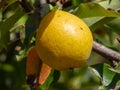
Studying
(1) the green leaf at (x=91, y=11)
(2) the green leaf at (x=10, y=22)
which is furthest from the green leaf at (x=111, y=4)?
(2) the green leaf at (x=10, y=22)

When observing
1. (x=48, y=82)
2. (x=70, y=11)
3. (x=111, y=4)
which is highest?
(x=70, y=11)

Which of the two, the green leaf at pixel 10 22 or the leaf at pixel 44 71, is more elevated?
the green leaf at pixel 10 22

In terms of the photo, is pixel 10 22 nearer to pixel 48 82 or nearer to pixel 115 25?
pixel 48 82

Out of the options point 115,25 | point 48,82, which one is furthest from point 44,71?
point 115,25

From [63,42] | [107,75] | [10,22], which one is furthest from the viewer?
[10,22]

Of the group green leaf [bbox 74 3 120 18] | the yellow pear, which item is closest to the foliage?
green leaf [bbox 74 3 120 18]

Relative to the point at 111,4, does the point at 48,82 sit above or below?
below

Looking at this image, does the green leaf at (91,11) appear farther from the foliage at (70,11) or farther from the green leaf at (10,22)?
the green leaf at (10,22)

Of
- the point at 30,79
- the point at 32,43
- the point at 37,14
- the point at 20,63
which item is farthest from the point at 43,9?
the point at 20,63

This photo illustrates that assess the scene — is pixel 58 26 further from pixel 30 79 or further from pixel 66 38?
pixel 30 79
